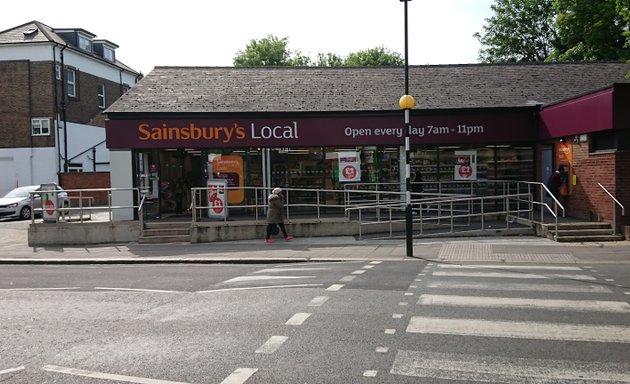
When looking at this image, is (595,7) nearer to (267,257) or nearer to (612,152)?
(612,152)

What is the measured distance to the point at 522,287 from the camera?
890 cm

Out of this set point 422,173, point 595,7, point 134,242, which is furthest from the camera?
point 595,7

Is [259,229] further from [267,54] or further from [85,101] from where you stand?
[267,54]

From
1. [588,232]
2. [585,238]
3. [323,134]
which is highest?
[323,134]

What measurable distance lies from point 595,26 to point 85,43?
3301 centimetres

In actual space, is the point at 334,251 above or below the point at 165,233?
below

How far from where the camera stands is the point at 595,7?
29.0 m

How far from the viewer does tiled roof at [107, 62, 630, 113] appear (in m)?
20.7

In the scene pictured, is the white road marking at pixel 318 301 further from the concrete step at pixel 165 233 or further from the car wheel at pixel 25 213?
the car wheel at pixel 25 213

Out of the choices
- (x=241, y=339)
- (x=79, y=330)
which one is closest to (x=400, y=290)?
(x=241, y=339)

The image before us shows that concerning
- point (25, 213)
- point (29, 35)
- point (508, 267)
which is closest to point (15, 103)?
point (29, 35)

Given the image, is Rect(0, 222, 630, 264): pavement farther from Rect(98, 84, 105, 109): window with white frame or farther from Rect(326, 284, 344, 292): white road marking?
Rect(98, 84, 105, 109): window with white frame

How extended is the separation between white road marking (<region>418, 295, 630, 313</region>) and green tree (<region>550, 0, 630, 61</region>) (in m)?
25.2

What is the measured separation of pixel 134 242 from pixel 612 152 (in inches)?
566
